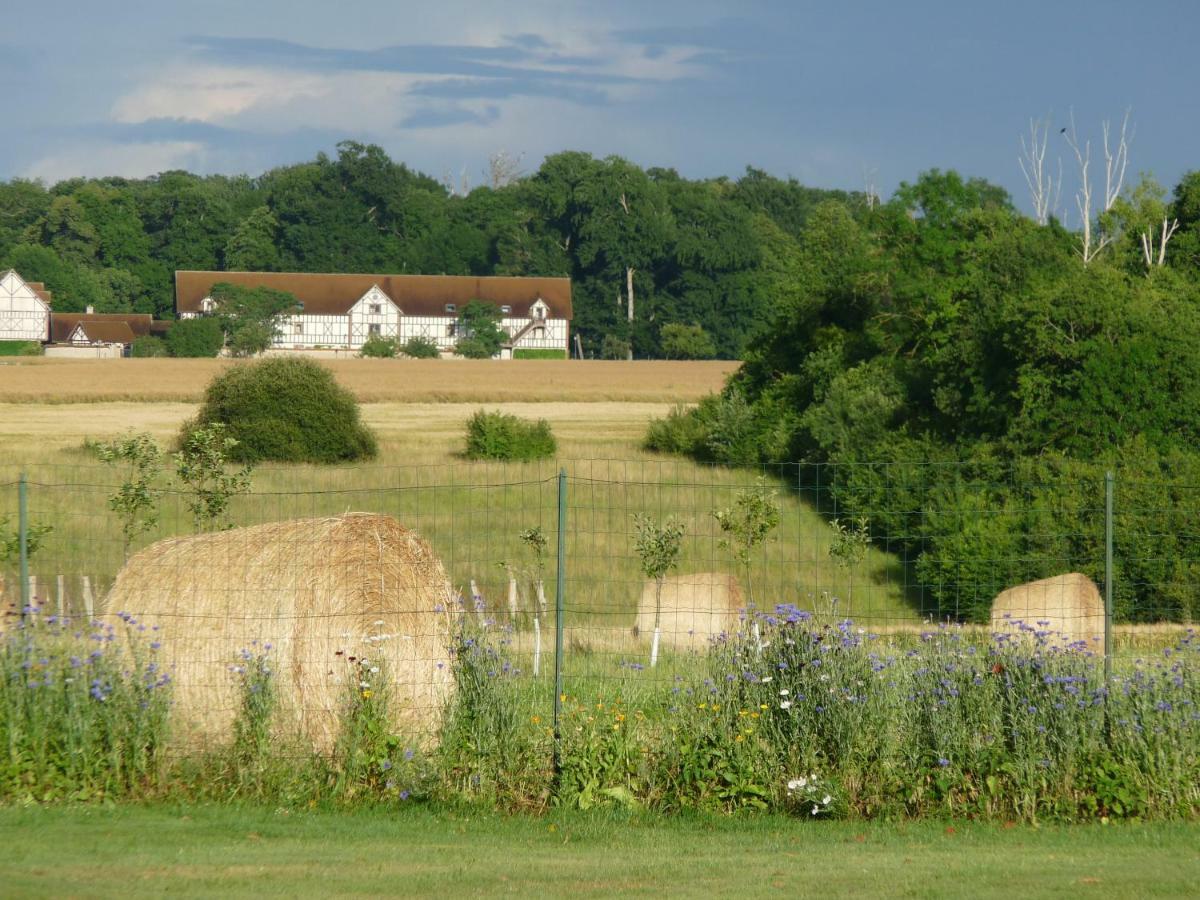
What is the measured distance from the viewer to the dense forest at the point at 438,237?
107438mm

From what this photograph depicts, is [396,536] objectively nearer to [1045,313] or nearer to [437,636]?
[437,636]

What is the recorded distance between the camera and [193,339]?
87000mm

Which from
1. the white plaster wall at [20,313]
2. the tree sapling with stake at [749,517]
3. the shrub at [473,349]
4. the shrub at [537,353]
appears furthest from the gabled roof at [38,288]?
the tree sapling with stake at [749,517]

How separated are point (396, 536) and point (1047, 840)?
504cm

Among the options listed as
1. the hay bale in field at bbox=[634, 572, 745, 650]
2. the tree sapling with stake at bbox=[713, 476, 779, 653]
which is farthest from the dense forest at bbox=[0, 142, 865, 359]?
the hay bale in field at bbox=[634, 572, 745, 650]

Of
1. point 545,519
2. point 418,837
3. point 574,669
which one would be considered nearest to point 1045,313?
point 545,519

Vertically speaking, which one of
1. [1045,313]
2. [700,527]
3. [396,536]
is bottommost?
[700,527]

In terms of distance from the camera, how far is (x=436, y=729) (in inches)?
345

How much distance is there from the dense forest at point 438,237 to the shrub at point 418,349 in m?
17.2

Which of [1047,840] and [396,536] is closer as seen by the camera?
[1047,840]

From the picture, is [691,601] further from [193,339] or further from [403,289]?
[403,289]

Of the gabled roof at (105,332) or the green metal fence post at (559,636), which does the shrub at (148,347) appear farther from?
the green metal fence post at (559,636)

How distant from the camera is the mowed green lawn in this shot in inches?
269

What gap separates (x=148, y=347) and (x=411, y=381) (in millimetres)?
27657
